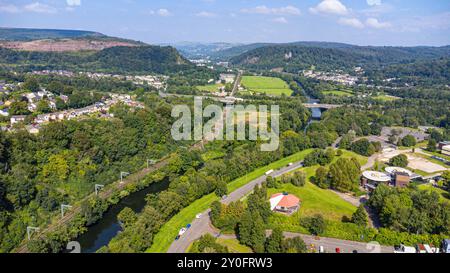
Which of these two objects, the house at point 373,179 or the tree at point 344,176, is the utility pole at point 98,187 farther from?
the house at point 373,179

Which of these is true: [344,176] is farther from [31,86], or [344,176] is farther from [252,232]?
[31,86]

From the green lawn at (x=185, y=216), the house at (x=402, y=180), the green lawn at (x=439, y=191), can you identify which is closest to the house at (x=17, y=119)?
the green lawn at (x=185, y=216)

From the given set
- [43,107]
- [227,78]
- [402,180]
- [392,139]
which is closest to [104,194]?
[43,107]

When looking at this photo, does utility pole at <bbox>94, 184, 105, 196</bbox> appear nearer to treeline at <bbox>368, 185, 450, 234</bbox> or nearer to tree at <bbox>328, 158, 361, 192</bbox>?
tree at <bbox>328, 158, 361, 192</bbox>

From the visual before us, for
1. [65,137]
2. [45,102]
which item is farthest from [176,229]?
[45,102]

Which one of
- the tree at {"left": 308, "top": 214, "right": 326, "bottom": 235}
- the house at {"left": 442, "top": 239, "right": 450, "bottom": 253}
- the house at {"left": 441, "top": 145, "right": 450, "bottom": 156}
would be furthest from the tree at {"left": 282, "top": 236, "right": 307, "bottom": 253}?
the house at {"left": 441, "top": 145, "right": 450, "bottom": 156}
